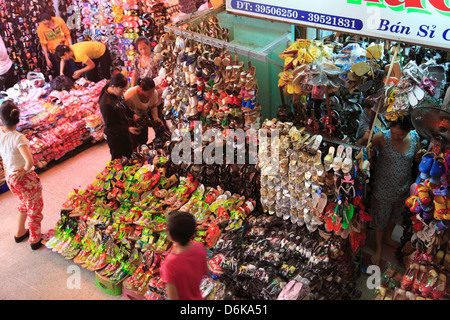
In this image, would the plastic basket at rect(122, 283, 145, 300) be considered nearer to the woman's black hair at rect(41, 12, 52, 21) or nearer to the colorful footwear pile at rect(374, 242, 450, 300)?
the colorful footwear pile at rect(374, 242, 450, 300)

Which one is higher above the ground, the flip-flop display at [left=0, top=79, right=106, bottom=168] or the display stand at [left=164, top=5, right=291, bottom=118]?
the display stand at [left=164, top=5, right=291, bottom=118]

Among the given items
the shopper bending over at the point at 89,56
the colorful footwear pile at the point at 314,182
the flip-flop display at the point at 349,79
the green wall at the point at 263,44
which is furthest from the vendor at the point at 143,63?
the colorful footwear pile at the point at 314,182

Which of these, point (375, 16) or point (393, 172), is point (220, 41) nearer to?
point (375, 16)

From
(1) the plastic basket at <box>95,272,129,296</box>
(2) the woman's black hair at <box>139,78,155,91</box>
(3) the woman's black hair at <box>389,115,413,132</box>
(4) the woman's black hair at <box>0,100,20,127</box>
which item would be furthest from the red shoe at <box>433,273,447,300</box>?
(4) the woman's black hair at <box>0,100,20,127</box>

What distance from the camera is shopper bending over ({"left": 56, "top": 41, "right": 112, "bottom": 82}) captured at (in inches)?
281

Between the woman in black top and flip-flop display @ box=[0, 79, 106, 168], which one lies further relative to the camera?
flip-flop display @ box=[0, 79, 106, 168]

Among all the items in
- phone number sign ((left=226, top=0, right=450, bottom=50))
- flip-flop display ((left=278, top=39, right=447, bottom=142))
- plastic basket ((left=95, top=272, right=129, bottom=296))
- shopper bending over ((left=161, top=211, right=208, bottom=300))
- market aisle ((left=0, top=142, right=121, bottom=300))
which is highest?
phone number sign ((left=226, top=0, right=450, bottom=50))

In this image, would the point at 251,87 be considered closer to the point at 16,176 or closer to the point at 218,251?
the point at 218,251

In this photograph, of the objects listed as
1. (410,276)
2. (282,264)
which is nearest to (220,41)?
(282,264)

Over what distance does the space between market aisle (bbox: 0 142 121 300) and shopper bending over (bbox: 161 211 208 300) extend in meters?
1.67

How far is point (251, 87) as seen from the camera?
12.9ft

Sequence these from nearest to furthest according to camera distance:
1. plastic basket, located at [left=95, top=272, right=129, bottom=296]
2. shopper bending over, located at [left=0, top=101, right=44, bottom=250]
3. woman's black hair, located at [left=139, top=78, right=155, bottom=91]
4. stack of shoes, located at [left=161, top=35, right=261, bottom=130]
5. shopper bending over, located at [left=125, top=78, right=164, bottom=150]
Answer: stack of shoes, located at [left=161, top=35, right=261, bottom=130], plastic basket, located at [left=95, top=272, right=129, bottom=296], shopper bending over, located at [left=0, top=101, right=44, bottom=250], woman's black hair, located at [left=139, top=78, right=155, bottom=91], shopper bending over, located at [left=125, top=78, right=164, bottom=150]

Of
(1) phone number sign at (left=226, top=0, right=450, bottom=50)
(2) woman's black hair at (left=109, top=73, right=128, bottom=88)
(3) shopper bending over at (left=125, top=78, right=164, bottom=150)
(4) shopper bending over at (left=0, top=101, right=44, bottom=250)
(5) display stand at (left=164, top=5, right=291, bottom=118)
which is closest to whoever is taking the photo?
(1) phone number sign at (left=226, top=0, right=450, bottom=50)

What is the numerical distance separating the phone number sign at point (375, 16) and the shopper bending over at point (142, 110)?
6.25 ft
